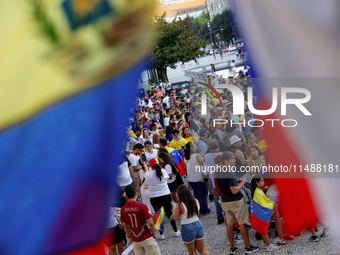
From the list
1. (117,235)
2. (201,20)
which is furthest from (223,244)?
(201,20)

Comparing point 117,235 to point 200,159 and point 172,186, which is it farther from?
point 200,159

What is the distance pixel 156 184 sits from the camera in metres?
6.49

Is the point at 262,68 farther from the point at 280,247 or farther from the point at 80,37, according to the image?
the point at 280,247

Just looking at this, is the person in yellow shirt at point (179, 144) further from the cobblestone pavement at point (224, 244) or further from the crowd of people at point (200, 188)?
the cobblestone pavement at point (224, 244)

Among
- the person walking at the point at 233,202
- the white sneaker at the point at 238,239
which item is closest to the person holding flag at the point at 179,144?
the white sneaker at the point at 238,239

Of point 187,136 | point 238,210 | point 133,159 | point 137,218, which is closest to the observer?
point 137,218

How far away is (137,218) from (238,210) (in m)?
1.55

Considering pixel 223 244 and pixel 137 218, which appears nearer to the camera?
pixel 137 218

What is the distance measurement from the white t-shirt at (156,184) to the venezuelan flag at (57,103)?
452 centimetres

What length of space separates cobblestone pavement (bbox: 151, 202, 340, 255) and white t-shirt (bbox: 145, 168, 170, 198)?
923 millimetres

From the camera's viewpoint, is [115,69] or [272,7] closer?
[115,69]

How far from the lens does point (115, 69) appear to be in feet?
6.25

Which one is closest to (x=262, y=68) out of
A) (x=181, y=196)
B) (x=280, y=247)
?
(x=181, y=196)

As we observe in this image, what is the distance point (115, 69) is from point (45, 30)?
0.38 meters
